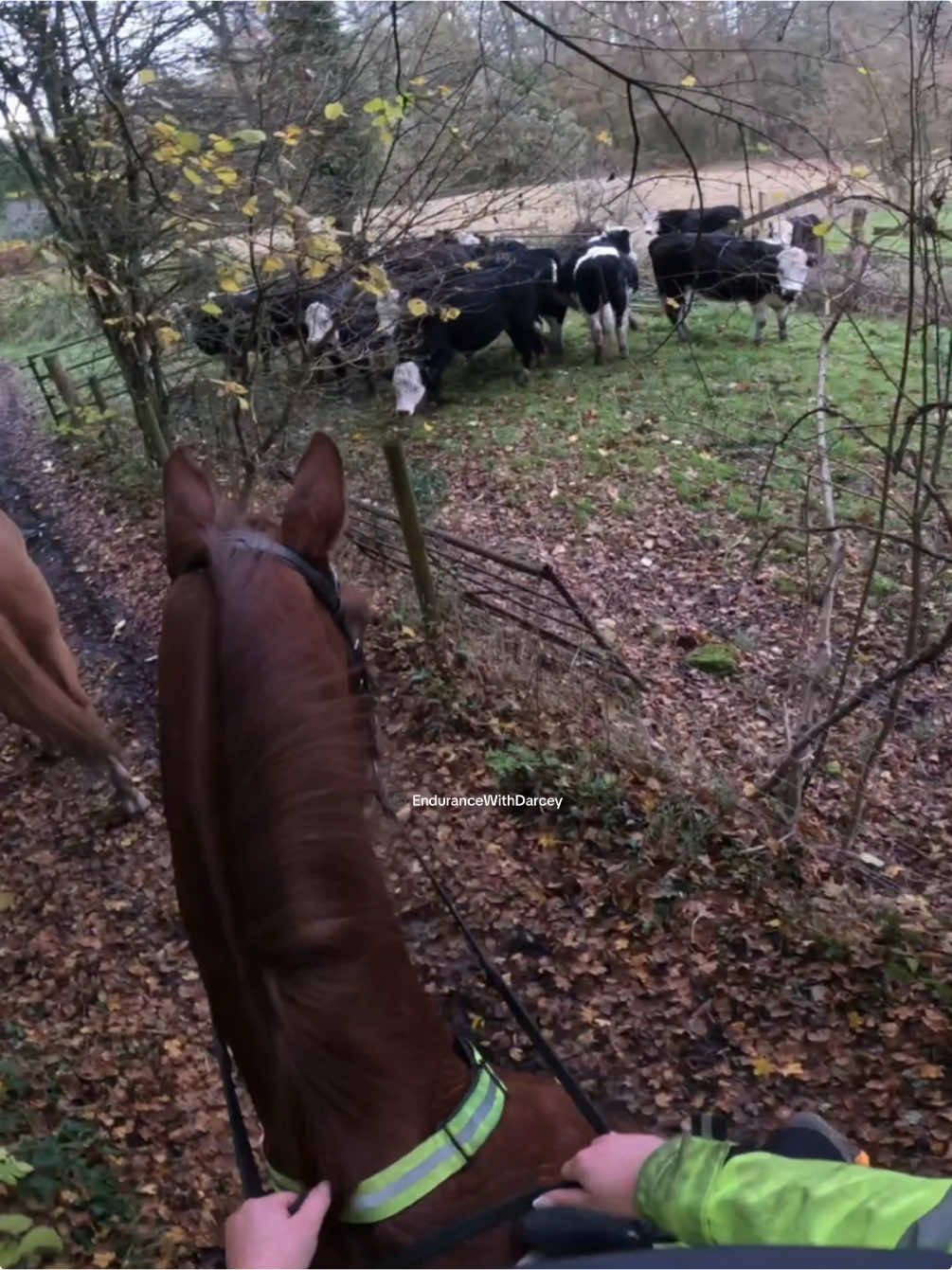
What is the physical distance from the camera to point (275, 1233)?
1.44 meters

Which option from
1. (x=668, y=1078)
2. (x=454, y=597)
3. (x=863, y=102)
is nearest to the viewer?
(x=668, y=1078)

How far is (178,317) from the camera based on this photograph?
7570 millimetres

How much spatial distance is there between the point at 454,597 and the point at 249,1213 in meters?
4.90

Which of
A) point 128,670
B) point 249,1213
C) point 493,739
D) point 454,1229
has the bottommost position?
point 493,739

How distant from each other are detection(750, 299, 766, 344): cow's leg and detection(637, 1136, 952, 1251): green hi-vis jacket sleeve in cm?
1343

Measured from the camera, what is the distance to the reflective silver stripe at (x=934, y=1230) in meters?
1.07

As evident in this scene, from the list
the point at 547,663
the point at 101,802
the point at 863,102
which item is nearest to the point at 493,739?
the point at 547,663

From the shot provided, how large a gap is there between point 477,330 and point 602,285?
196 cm

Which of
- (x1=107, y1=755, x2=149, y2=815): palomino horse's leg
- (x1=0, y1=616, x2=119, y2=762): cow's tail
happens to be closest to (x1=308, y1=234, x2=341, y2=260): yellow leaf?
(x1=0, y1=616, x2=119, y2=762): cow's tail

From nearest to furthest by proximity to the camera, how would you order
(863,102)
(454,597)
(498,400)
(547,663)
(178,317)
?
(863,102) < (547,663) < (454,597) < (178,317) < (498,400)

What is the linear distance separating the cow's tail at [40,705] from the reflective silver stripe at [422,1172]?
328 centimetres

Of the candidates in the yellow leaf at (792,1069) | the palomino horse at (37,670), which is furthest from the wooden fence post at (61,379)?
the yellow leaf at (792,1069)

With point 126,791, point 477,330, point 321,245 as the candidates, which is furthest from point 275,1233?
point 477,330

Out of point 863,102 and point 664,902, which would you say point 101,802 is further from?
point 863,102
